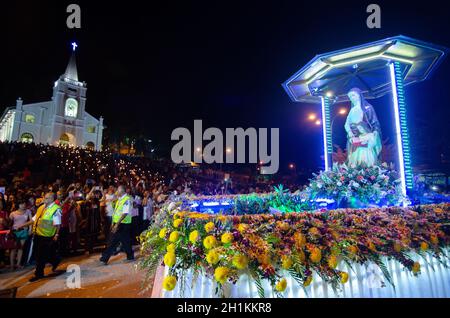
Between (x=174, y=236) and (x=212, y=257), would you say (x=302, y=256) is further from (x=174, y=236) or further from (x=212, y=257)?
(x=174, y=236)

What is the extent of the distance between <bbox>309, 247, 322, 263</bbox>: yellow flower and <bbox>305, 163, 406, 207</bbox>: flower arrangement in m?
3.17

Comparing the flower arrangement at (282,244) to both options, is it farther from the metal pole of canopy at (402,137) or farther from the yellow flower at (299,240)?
the metal pole of canopy at (402,137)

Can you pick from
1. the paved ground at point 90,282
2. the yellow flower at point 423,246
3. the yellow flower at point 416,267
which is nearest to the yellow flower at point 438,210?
the yellow flower at point 423,246

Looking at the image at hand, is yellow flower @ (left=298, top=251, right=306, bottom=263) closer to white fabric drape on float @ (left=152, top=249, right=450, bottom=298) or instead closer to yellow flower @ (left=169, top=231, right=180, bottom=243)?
white fabric drape on float @ (left=152, top=249, right=450, bottom=298)

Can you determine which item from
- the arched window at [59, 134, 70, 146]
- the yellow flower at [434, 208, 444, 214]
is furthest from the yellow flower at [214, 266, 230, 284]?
the arched window at [59, 134, 70, 146]

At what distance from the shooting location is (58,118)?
42.1 metres

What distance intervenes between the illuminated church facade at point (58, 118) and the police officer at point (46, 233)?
4389cm

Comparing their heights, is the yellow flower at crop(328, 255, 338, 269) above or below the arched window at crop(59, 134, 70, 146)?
below

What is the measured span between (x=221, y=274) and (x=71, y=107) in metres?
52.6

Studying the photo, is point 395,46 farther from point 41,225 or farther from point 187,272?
point 41,225

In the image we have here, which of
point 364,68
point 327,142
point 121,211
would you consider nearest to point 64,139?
point 121,211

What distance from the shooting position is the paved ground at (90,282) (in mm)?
4145

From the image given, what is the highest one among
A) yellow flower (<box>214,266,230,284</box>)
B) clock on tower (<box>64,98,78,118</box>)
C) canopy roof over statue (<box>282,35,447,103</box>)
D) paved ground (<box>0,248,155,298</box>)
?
clock on tower (<box>64,98,78,118</box>)

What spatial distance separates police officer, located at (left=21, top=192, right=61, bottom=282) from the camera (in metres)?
4.99
